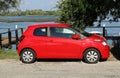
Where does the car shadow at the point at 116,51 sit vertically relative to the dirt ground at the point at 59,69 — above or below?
above

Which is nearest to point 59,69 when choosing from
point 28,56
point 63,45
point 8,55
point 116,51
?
point 63,45

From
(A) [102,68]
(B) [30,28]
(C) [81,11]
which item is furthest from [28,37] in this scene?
(C) [81,11]

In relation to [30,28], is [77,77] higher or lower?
lower

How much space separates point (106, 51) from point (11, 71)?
4345 millimetres

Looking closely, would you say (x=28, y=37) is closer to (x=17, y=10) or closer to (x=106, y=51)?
(x=106, y=51)

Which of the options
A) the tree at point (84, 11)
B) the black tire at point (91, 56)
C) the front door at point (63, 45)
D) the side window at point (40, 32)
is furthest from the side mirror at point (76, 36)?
the tree at point (84, 11)

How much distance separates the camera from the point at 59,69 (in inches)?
565

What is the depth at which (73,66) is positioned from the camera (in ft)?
49.6

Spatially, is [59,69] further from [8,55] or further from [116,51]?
[116,51]

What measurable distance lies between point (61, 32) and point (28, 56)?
5.55 ft

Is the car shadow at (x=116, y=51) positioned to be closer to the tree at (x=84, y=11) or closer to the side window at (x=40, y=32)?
the tree at (x=84, y=11)

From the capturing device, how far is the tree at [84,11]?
2138 centimetres

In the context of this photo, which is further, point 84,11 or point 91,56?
point 84,11

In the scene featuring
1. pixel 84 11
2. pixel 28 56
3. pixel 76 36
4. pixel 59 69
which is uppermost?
pixel 84 11
